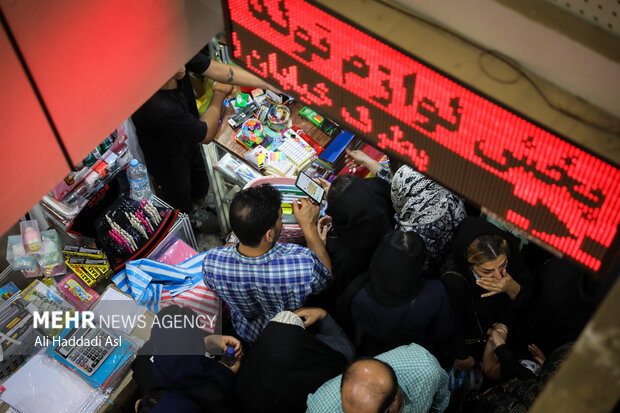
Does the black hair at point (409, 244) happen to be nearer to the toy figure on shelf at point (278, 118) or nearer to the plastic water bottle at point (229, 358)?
the plastic water bottle at point (229, 358)

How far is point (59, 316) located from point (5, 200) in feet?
7.87

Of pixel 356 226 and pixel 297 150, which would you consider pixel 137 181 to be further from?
pixel 356 226

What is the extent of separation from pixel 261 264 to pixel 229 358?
71 centimetres

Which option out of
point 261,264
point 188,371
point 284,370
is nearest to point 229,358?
point 188,371

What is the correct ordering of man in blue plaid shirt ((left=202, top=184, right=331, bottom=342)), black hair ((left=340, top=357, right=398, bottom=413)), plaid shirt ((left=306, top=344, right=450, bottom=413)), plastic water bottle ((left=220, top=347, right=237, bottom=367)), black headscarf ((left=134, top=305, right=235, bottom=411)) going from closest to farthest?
black hair ((left=340, top=357, right=398, bottom=413)) < plaid shirt ((left=306, top=344, right=450, bottom=413)) < black headscarf ((left=134, top=305, right=235, bottom=411)) < man in blue plaid shirt ((left=202, top=184, right=331, bottom=342)) < plastic water bottle ((left=220, top=347, right=237, bottom=367))

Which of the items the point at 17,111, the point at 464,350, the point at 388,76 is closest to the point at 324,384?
the point at 464,350

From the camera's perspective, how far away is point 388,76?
1770mm

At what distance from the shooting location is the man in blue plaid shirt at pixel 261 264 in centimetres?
324

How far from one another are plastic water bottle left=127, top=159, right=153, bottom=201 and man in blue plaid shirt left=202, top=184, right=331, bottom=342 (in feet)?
4.31

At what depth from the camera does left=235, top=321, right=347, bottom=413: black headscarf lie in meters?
3.08

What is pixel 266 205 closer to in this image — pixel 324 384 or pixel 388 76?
pixel 324 384

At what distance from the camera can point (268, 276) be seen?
3.32 meters

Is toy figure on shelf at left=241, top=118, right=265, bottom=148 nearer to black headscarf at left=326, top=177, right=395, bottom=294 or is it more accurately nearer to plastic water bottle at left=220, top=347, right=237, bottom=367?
A: black headscarf at left=326, top=177, right=395, bottom=294

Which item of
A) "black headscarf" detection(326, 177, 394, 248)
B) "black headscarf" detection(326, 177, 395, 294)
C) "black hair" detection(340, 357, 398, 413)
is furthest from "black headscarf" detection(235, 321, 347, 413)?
"black headscarf" detection(326, 177, 394, 248)
